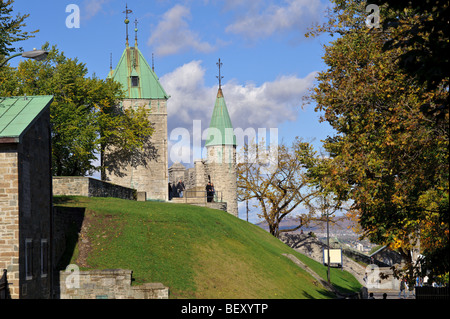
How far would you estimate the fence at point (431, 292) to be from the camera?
2014cm

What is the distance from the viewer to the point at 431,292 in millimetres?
20609

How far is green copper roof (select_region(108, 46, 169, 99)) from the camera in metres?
58.1

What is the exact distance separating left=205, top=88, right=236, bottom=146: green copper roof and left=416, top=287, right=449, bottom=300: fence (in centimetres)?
3846

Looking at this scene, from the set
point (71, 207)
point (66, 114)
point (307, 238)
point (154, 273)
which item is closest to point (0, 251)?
point (154, 273)

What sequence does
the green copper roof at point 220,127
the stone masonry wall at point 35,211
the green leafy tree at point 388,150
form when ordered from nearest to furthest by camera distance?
the green leafy tree at point 388,150, the stone masonry wall at point 35,211, the green copper roof at point 220,127

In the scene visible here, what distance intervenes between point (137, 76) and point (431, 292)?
4332 centimetres

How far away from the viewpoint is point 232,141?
58.6 metres

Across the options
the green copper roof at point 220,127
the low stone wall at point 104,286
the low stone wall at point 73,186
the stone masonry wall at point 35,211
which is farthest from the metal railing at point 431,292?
the green copper roof at point 220,127

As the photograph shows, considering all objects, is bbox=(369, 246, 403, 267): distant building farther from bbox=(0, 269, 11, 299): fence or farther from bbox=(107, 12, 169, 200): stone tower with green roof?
bbox=(0, 269, 11, 299): fence

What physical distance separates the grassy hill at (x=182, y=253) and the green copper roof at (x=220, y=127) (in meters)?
20.1

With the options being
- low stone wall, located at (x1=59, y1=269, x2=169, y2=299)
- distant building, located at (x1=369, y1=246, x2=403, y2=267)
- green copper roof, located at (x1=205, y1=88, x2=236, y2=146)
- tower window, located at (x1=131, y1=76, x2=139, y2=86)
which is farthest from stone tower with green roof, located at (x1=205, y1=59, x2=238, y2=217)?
low stone wall, located at (x1=59, y1=269, x2=169, y2=299)

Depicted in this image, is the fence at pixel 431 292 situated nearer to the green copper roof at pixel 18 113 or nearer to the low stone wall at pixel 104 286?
the low stone wall at pixel 104 286

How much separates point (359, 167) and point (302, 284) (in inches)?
596

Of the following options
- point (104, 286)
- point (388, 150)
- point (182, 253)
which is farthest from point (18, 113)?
point (388, 150)
